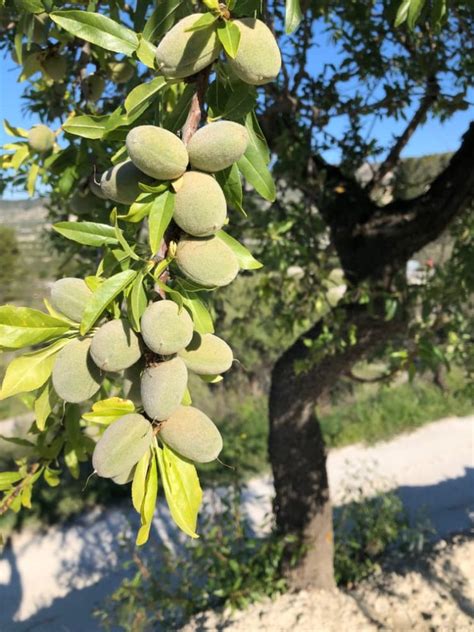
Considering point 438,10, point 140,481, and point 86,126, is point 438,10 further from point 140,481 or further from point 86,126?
point 140,481

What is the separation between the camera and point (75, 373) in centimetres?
74

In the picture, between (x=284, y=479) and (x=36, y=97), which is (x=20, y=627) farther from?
(x=36, y=97)

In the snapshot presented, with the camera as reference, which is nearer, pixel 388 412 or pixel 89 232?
pixel 89 232

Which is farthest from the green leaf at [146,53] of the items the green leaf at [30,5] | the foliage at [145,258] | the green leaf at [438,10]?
the green leaf at [438,10]

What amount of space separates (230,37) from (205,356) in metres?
0.40

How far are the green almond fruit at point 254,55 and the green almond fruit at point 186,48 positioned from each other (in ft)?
0.10

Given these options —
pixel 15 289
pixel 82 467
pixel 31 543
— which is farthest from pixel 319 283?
pixel 15 289

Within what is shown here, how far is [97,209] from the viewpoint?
130 cm

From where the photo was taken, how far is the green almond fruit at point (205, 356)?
2.54 ft

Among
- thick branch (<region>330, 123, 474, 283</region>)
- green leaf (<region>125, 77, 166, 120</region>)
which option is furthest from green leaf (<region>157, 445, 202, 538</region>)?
thick branch (<region>330, 123, 474, 283</region>)

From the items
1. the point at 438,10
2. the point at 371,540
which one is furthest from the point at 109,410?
the point at 371,540

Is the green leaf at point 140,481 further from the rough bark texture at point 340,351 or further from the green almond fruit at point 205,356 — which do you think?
the rough bark texture at point 340,351

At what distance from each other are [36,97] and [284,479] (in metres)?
2.16

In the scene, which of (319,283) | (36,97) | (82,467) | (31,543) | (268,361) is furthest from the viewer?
(268,361)
